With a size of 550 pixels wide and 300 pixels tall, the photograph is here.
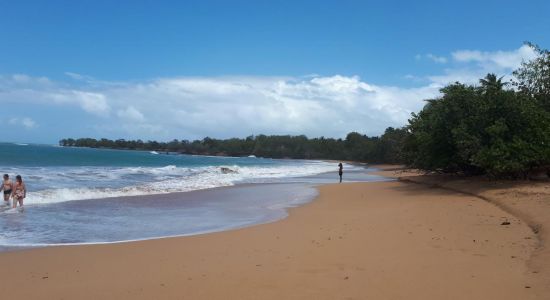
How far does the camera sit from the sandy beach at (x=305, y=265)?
18.7 feet

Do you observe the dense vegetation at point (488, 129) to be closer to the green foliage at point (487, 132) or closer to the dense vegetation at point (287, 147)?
the green foliage at point (487, 132)

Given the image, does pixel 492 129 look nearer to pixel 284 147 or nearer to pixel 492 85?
pixel 492 85

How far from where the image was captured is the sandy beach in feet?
18.7

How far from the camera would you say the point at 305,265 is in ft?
23.0

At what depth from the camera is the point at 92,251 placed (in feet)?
28.2

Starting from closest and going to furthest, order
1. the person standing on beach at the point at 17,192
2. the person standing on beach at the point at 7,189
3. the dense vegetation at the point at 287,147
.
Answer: the person standing on beach at the point at 17,192, the person standing on beach at the point at 7,189, the dense vegetation at the point at 287,147

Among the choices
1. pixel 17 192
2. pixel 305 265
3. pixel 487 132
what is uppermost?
pixel 487 132

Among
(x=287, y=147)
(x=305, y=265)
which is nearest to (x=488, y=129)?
(x=305, y=265)

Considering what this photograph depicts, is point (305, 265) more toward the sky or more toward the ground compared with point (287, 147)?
more toward the ground

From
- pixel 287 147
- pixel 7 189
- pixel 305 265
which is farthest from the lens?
pixel 287 147

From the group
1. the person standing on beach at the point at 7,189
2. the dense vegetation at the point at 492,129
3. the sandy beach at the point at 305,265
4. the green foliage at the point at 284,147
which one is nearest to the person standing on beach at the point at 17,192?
the person standing on beach at the point at 7,189

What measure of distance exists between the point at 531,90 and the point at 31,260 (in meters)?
23.1

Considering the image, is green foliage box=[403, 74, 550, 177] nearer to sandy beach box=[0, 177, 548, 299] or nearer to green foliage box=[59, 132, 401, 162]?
sandy beach box=[0, 177, 548, 299]

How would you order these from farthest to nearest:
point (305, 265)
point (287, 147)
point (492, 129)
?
Result: point (287, 147), point (492, 129), point (305, 265)
